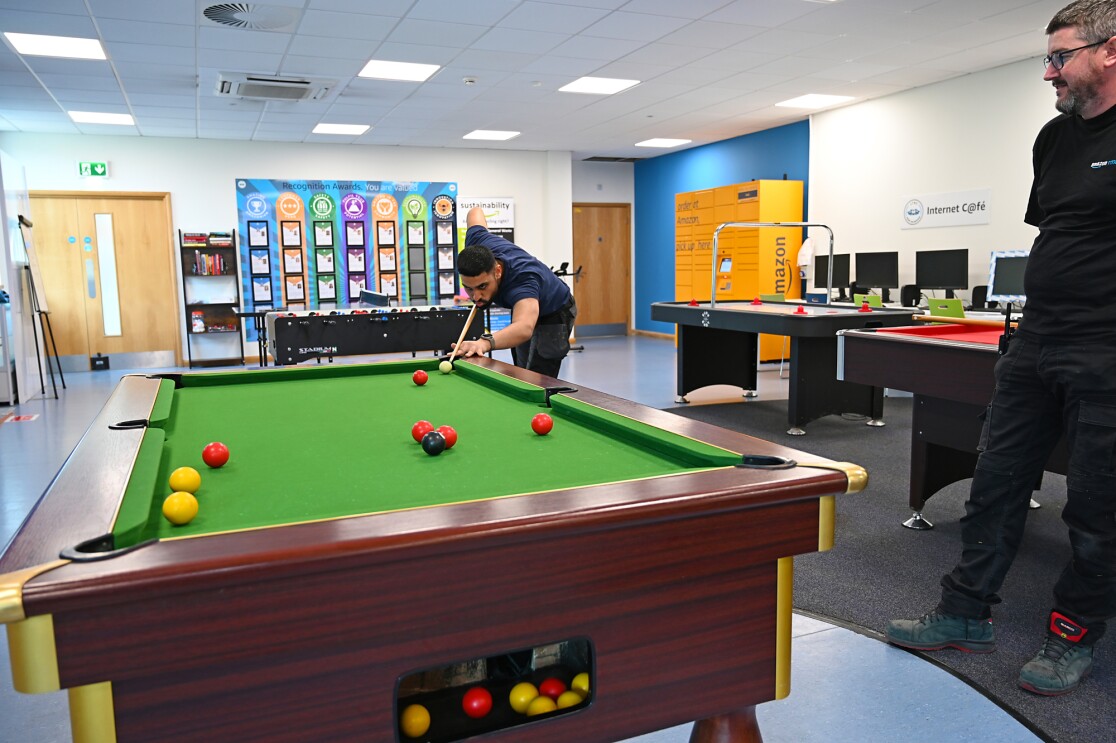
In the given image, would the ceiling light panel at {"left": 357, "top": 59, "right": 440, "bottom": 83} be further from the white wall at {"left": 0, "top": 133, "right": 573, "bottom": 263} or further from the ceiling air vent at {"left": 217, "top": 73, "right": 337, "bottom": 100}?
the white wall at {"left": 0, "top": 133, "right": 573, "bottom": 263}

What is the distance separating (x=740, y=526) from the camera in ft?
4.00

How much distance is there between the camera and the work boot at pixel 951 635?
2238 millimetres

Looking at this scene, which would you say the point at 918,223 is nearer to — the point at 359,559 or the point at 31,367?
the point at 359,559

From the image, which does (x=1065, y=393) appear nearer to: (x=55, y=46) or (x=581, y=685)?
(x=581, y=685)

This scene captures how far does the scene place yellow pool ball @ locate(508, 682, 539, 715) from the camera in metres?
1.22

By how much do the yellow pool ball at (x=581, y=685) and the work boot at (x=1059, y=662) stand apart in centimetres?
146

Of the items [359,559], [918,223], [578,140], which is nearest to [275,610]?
[359,559]

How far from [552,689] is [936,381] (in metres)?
2.36

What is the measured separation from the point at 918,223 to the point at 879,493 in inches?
186

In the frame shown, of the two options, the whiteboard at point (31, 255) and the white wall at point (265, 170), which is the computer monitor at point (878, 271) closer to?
the white wall at point (265, 170)

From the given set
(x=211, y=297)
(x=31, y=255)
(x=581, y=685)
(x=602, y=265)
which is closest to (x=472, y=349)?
(x=581, y=685)

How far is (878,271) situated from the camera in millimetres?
7586

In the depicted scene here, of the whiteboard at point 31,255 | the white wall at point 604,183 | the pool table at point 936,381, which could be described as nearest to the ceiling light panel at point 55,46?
the whiteboard at point 31,255

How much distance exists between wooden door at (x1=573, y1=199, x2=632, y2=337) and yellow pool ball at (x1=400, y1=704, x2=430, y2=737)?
11703 mm
